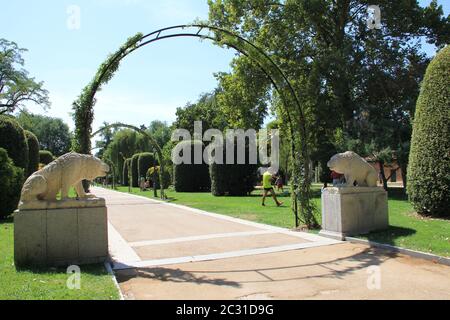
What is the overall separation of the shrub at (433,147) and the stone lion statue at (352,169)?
2726mm

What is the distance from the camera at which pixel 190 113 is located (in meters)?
54.8

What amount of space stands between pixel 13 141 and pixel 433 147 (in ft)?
47.8

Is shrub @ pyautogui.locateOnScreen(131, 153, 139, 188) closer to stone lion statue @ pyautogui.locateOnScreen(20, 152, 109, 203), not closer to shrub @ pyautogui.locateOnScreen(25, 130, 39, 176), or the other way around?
shrub @ pyautogui.locateOnScreen(25, 130, 39, 176)

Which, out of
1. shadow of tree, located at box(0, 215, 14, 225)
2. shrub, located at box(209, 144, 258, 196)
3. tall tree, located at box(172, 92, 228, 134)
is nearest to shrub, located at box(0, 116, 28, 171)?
shadow of tree, located at box(0, 215, 14, 225)

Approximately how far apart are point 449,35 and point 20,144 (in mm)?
23477

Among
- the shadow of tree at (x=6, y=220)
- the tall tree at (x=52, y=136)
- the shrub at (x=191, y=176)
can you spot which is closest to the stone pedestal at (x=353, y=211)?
the shadow of tree at (x=6, y=220)

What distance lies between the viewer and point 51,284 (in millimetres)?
5812

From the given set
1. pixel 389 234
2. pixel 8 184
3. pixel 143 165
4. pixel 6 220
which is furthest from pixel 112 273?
pixel 143 165

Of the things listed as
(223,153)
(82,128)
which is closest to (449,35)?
(223,153)

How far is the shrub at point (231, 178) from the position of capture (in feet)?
85.9

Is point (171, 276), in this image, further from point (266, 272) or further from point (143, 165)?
point (143, 165)

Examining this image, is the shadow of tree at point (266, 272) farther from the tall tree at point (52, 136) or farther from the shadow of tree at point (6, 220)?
the tall tree at point (52, 136)

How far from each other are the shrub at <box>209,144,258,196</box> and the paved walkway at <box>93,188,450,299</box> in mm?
14725
